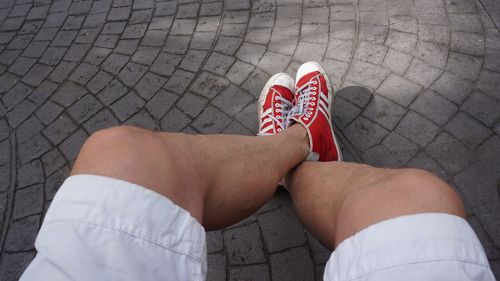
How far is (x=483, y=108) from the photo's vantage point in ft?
8.14

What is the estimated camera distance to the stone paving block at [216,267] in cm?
205

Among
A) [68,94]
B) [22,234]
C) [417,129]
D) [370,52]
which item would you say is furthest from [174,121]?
[417,129]

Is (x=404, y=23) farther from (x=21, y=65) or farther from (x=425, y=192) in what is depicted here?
(x=21, y=65)

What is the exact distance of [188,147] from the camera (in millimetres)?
1492

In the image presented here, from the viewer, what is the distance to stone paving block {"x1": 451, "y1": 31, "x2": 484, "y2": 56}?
2746 millimetres

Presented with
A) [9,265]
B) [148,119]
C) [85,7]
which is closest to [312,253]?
[148,119]

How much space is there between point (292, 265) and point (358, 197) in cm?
83

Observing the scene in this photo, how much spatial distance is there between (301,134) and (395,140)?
677 millimetres

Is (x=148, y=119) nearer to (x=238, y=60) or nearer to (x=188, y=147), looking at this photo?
(x=238, y=60)

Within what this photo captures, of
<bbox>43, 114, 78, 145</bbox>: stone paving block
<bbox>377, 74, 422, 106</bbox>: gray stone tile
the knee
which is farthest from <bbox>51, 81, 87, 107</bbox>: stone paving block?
the knee

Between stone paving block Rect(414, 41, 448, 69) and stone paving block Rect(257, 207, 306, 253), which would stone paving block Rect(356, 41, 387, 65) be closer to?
stone paving block Rect(414, 41, 448, 69)

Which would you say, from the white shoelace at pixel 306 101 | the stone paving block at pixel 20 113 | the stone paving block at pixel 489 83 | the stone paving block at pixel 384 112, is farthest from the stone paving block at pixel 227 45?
the stone paving block at pixel 489 83

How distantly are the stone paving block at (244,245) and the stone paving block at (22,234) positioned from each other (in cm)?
115

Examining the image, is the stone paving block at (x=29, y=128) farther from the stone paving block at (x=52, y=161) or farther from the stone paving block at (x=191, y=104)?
the stone paving block at (x=191, y=104)
